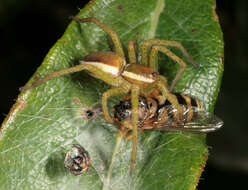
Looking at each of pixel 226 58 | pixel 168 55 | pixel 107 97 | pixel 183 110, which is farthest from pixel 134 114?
pixel 226 58

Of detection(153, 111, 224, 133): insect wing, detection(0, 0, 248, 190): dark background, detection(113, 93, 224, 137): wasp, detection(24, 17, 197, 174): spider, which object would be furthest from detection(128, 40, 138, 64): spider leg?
detection(0, 0, 248, 190): dark background

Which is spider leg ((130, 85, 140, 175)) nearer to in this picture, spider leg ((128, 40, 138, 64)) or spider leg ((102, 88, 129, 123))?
spider leg ((102, 88, 129, 123))

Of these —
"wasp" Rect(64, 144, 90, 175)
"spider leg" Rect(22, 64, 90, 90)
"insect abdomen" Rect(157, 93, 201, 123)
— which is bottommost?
"wasp" Rect(64, 144, 90, 175)

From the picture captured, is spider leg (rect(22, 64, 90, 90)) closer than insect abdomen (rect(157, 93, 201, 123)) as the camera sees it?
Yes

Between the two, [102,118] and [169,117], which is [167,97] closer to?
[169,117]

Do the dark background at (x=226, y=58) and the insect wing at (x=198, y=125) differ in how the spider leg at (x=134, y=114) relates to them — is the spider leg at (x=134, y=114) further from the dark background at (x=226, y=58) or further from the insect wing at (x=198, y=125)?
the dark background at (x=226, y=58)

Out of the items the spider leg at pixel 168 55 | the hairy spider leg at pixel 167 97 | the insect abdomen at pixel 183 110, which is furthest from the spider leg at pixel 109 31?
the insect abdomen at pixel 183 110
